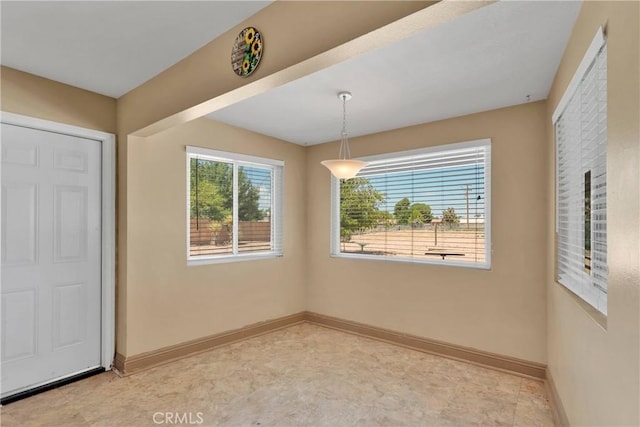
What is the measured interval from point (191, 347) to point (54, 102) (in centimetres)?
250

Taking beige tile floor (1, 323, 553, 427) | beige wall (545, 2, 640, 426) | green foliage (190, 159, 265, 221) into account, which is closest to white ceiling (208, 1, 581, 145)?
beige wall (545, 2, 640, 426)

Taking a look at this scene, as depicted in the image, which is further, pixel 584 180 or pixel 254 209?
pixel 254 209

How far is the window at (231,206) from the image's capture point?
3738mm

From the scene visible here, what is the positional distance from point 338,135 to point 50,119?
280cm

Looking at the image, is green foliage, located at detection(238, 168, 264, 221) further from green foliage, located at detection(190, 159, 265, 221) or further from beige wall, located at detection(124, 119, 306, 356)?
beige wall, located at detection(124, 119, 306, 356)

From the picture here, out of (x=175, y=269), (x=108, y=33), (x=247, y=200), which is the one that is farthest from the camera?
(x=247, y=200)

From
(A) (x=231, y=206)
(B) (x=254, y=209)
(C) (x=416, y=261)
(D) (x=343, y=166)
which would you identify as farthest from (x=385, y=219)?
(A) (x=231, y=206)

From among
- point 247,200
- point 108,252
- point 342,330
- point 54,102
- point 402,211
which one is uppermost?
point 54,102

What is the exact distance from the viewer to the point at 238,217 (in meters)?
4.15

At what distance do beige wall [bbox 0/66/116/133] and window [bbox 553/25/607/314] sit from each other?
3525mm

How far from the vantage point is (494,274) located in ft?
10.8

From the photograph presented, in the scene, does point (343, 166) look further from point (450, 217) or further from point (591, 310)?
point (591, 310)

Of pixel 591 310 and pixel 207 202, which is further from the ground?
pixel 207 202

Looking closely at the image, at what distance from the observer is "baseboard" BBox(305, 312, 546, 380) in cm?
308
